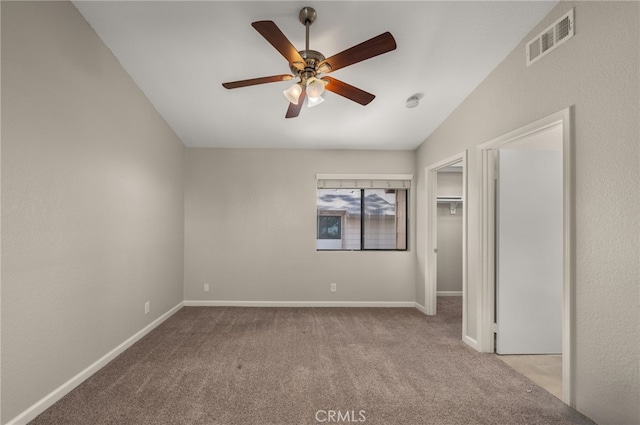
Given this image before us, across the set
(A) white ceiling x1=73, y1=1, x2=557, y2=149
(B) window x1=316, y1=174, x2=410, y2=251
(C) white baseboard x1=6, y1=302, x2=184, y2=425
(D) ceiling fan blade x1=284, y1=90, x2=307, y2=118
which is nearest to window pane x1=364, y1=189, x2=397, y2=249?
(B) window x1=316, y1=174, x2=410, y2=251

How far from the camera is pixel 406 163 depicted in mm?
4887

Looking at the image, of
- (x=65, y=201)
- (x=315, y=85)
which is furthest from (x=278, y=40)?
(x=65, y=201)

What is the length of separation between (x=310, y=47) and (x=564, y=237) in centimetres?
239

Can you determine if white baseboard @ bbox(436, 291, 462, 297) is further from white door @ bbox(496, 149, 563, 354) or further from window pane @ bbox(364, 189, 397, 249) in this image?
white door @ bbox(496, 149, 563, 354)

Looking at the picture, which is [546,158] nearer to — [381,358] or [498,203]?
[498,203]

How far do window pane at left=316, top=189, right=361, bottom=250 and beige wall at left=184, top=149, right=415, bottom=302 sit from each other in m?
0.35

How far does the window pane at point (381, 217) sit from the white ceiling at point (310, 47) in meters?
1.47

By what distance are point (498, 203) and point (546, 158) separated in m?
0.65

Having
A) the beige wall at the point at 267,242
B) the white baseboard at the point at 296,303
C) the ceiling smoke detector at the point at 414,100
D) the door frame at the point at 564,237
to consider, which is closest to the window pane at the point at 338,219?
the beige wall at the point at 267,242

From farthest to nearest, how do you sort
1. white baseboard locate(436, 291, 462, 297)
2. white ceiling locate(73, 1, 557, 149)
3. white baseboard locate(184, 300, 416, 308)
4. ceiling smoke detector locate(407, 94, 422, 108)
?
white baseboard locate(436, 291, 462, 297), white baseboard locate(184, 300, 416, 308), ceiling smoke detector locate(407, 94, 422, 108), white ceiling locate(73, 1, 557, 149)

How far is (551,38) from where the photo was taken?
2.30 metres

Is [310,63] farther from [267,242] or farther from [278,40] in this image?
[267,242]

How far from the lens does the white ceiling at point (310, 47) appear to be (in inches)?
91.9

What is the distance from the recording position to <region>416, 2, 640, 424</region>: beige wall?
1.75 meters
